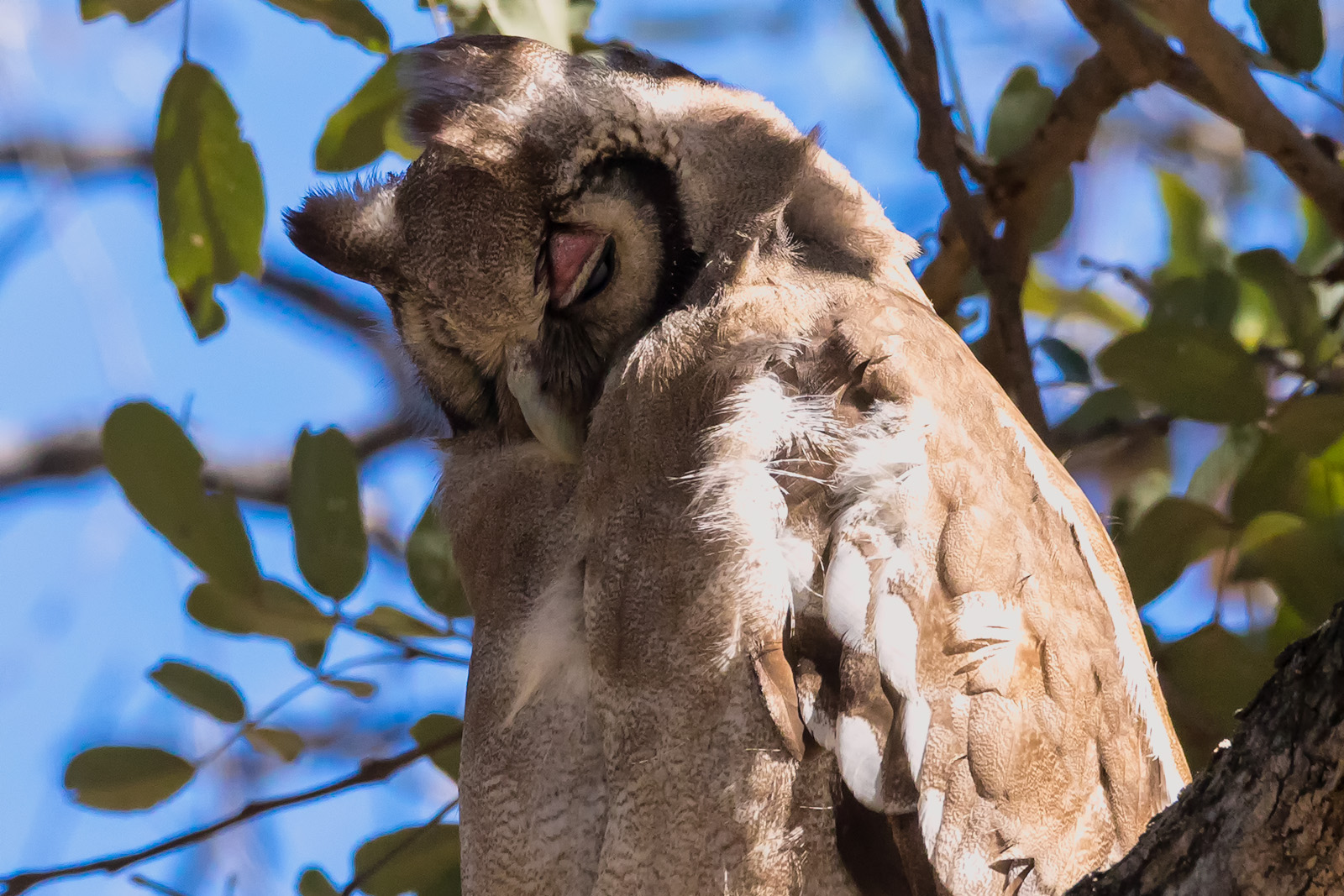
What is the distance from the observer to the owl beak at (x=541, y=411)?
214 centimetres

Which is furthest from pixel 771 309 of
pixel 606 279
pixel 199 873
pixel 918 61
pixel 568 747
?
pixel 199 873

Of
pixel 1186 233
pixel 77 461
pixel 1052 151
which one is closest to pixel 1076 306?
pixel 1186 233

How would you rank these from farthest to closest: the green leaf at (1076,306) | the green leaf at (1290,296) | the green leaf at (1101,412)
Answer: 1. the green leaf at (1076,306)
2. the green leaf at (1101,412)
3. the green leaf at (1290,296)

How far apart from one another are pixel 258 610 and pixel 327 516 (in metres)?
0.22

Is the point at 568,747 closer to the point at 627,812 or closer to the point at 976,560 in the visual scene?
the point at 627,812

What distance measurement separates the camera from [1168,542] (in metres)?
2.45

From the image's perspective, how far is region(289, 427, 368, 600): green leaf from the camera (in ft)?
8.18

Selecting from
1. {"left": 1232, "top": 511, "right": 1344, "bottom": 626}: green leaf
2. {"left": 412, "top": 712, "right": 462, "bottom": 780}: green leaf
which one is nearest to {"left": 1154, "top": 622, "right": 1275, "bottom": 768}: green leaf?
{"left": 1232, "top": 511, "right": 1344, "bottom": 626}: green leaf

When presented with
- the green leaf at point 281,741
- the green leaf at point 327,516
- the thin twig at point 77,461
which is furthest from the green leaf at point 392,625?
the thin twig at point 77,461

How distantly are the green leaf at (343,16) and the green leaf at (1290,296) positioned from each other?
1.83 m

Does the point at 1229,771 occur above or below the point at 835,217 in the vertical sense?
below

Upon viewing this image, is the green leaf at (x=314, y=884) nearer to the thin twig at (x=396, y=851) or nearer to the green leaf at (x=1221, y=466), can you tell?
the thin twig at (x=396, y=851)

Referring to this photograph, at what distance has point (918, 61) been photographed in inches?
104

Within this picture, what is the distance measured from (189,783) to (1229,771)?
2.01 m
